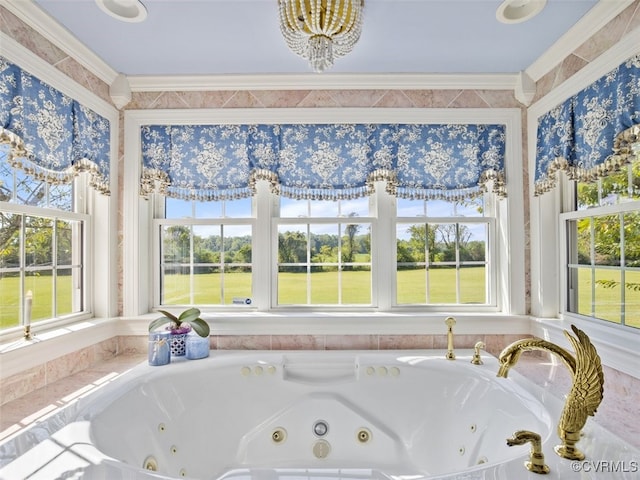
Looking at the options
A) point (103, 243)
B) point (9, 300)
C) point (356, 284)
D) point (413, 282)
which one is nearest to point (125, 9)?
point (103, 243)

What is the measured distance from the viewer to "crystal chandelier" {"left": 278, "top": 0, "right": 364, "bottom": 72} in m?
1.36

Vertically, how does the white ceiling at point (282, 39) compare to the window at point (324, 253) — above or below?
above

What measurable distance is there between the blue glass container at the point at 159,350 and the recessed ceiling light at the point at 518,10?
2337 millimetres

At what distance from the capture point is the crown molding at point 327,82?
7.52ft

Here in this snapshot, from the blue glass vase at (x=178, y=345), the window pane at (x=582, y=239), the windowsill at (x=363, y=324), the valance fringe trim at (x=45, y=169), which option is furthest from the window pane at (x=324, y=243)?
the window pane at (x=582, y=239)

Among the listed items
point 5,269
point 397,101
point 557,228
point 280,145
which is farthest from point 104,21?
point 557,228

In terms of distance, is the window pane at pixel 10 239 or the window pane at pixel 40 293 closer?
the window pane at pixel 10 239

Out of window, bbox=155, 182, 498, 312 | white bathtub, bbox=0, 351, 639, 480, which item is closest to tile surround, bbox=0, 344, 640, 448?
white bathtub, bbox=0, 351, 639, 480

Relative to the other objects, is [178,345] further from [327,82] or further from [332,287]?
[327,82]

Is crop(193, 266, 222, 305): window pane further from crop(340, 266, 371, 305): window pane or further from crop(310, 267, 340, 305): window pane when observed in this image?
crop(340, 266, 371, 305): window pane

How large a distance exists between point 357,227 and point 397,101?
0.86 m

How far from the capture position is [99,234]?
7.54 feet

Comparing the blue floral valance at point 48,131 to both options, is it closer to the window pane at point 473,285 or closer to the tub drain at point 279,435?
the tub drain at point 279,435

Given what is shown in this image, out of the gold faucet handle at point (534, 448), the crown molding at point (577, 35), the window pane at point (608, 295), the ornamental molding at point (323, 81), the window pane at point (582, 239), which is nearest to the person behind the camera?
the gold faucet handle at point (534, 448)
